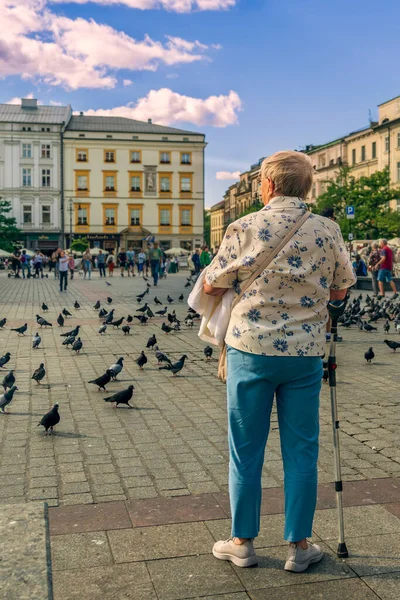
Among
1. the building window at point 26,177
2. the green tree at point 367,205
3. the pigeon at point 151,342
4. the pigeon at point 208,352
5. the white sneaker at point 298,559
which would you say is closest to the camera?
the white sneaker at point 298,559

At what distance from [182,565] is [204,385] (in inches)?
204

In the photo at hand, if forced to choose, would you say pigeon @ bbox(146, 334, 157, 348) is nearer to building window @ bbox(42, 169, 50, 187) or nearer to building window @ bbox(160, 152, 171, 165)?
building window @ bbox(42, 169, 50, 187)

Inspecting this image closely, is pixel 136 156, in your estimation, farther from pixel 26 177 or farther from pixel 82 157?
pixel 26 177

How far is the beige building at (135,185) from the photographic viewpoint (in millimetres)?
84750

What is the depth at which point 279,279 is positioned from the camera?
3377 mm

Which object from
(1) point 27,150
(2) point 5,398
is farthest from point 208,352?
(1) point 27,150

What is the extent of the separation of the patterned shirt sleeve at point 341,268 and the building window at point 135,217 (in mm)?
83298

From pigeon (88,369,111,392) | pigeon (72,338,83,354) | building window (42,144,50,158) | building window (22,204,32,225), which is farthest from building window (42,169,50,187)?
pigeon (88,369,111,392)

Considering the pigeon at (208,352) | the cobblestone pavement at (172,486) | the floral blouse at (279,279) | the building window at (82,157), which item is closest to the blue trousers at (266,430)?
the floral blouse at (279,279)

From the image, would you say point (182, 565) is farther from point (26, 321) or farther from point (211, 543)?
point (26, 321)

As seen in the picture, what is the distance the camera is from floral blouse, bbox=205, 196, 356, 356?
A: 336 centimetres

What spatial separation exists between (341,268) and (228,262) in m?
0.57

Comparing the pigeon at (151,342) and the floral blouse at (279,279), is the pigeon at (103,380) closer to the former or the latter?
the pigeon at (151,342)

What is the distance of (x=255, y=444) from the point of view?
350 centimetres
